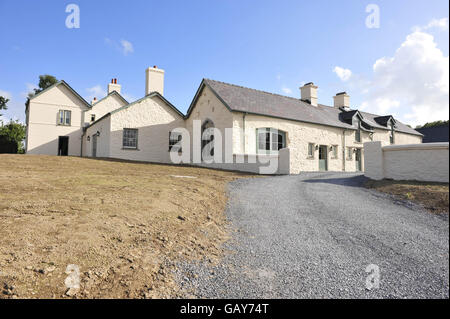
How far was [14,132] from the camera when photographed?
117 feet

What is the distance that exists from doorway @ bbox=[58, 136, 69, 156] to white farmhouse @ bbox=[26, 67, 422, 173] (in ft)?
0.32

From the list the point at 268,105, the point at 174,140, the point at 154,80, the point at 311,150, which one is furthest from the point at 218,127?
the point at 154,80

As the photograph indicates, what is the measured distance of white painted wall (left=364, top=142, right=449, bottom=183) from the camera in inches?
67.4

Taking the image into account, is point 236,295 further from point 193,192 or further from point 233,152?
point 233,152

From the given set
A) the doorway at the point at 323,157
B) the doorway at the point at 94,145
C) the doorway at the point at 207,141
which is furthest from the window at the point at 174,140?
the doorway at the point at 323,157

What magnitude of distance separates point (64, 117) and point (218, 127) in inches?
768

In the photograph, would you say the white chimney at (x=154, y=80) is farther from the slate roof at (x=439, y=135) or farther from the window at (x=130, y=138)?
the slate roof at (x=439, y=135)

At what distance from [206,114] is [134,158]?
7725 millimetres

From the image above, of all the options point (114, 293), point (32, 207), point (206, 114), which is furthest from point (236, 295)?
point (206, 114)

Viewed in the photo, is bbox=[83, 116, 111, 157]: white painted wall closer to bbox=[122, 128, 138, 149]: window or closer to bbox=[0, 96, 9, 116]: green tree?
bbox=[122, 128, 138, 149]: window

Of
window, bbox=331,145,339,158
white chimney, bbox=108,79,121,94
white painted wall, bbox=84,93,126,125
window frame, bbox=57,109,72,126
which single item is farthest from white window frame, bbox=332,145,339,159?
window frame, bbox=57,109,72,126

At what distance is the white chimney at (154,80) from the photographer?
2373cm

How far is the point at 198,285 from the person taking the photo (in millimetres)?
3398

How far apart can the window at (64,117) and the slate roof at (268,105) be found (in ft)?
47.1
